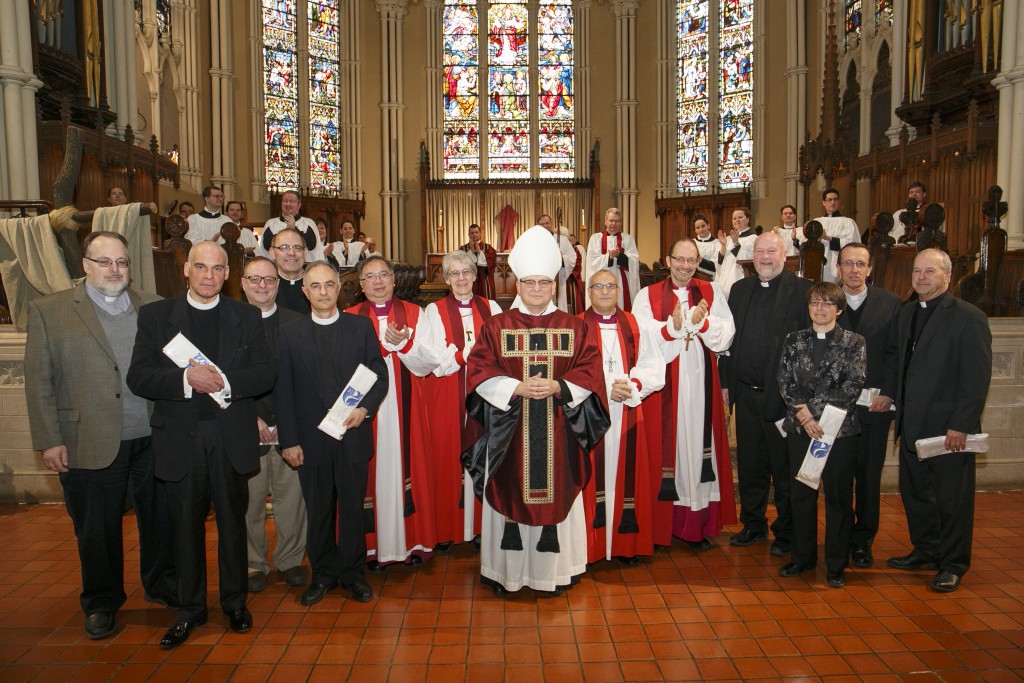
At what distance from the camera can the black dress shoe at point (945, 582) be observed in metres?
4.09

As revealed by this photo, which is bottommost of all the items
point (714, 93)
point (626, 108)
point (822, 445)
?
point (822, 445)

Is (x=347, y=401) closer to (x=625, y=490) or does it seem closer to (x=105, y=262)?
(x=105, y=262)

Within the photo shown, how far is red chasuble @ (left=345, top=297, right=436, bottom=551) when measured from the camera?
14.6 feet

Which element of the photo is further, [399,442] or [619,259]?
[619,259]

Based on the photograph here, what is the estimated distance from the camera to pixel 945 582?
13.4ft

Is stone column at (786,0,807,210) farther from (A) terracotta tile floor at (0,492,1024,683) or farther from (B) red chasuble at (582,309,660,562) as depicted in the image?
(B) red chasuble at (582,309,660,562)

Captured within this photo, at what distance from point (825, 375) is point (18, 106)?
899 centimetres

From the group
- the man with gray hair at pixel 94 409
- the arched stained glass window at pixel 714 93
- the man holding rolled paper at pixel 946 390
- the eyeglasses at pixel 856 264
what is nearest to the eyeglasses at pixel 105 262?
the man with gray hair at pixel 94 409

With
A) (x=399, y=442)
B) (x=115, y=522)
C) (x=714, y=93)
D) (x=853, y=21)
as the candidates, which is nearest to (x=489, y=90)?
(x=714, y=93)

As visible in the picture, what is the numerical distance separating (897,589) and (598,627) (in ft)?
5.52

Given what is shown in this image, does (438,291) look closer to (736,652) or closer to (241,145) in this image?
(241,145)

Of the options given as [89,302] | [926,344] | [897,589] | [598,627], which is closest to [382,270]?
[89,302]

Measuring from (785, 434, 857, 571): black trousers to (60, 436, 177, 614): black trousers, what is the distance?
129 inches

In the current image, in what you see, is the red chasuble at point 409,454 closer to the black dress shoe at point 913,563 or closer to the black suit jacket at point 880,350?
the black suit jacket at point 880,350
